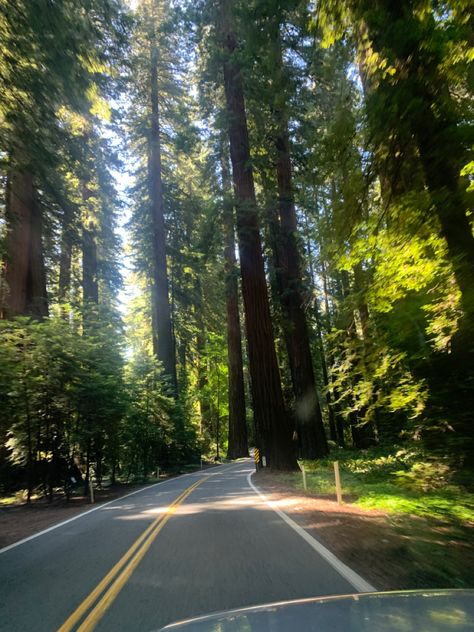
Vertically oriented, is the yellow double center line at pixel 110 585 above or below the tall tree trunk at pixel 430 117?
below

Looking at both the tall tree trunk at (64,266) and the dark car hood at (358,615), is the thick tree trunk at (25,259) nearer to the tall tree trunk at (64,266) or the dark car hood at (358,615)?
the tall tree trunk at (64,266)

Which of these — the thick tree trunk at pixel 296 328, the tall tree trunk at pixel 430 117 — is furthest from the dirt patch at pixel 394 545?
the thick tree trunk at pixel 296 328

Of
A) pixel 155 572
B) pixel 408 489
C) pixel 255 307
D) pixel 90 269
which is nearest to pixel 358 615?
pixel 155 572

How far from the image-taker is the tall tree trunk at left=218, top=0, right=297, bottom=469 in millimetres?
18766

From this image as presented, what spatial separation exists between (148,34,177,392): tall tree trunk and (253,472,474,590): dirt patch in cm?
2382

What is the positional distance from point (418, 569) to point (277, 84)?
930 centimetres

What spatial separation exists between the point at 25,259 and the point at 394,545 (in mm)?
17089

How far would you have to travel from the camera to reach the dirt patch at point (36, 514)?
422 inches

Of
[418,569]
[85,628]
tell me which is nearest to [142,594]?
[85,628]

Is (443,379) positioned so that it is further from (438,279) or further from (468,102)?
(468,102)

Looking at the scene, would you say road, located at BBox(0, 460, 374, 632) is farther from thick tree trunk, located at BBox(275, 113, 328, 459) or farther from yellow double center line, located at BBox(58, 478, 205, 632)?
thick tree trunk, located at BBox(275, 113, 328, 459)

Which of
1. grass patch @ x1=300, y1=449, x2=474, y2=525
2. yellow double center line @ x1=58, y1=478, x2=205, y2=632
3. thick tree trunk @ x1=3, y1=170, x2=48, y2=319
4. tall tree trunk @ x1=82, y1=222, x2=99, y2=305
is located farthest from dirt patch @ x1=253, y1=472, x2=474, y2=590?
tall tree trunk @ x1=82, y1=222, x2=99, y2=305

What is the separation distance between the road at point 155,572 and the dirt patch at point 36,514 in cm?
90

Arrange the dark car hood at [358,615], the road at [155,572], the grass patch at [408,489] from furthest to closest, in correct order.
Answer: the grass patch at [408,489], the road at [155,572], the dark car hood at [358,615]
